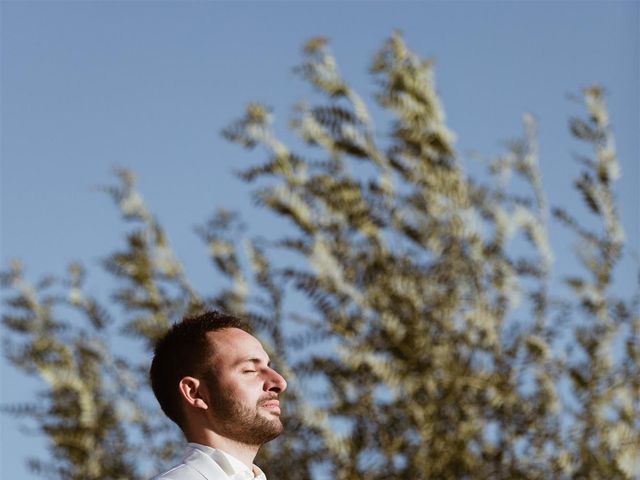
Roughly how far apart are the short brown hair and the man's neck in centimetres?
8

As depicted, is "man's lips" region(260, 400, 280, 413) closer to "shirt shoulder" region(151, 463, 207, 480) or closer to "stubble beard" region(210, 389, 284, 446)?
"stubble beard" region(210, 389, 284, 446)

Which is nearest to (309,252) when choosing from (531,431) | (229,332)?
(531,431)

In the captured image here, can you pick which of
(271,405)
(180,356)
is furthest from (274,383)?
(180,356)

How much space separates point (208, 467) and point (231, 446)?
0.11 metres

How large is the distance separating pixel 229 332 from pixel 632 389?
5.37ft

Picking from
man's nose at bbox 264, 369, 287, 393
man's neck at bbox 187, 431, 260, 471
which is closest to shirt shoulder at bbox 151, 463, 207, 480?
man's neck at bbox 187, 431, 260, 471

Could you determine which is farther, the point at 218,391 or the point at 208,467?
the point at 218,391

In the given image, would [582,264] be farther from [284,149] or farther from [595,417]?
[284,149]

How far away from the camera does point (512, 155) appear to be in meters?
3.95

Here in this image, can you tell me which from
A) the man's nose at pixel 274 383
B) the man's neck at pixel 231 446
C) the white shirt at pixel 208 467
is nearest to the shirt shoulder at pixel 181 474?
the white shirt at pixel 208 467

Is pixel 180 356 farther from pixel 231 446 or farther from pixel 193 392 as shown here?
pixel 231 446

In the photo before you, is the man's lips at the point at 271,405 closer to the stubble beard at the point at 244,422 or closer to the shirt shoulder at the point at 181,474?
the stubble beard at the point at 244,422

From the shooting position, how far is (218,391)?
230 centimetres

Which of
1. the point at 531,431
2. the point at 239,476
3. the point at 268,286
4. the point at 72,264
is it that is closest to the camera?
the point at 239,476
